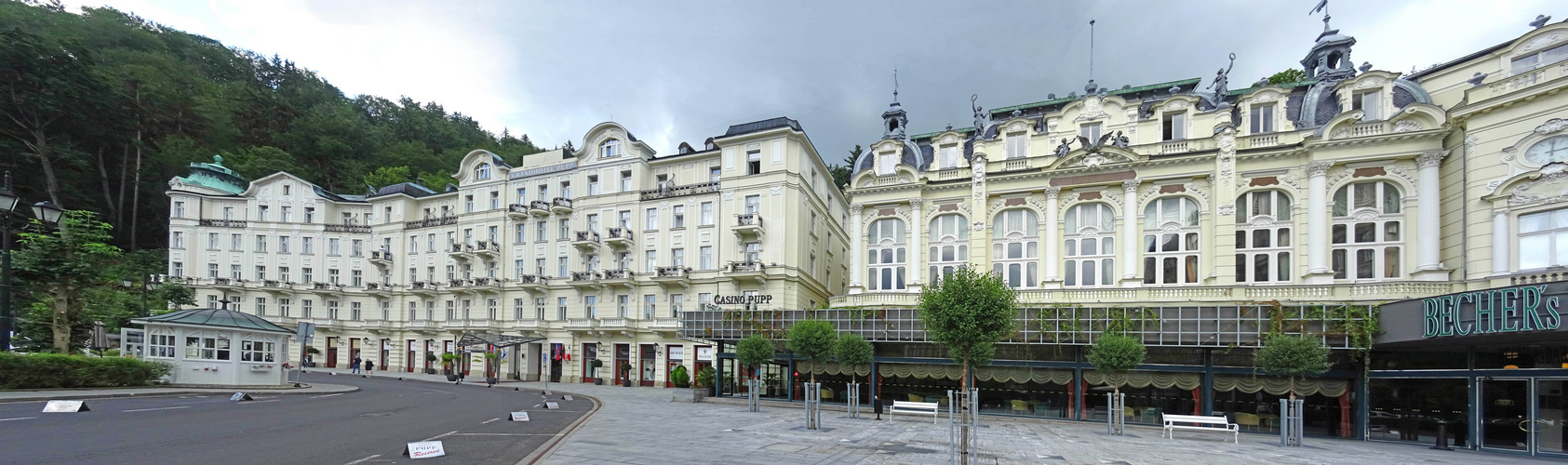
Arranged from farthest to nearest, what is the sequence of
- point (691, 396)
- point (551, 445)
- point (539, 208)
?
point (539, 208) < point (691, 396) < point (551, 445)

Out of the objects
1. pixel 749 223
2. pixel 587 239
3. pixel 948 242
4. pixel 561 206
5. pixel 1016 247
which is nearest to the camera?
pixel 1016 247

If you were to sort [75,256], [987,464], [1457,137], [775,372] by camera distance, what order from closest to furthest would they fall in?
1. [987,464]
2. [1457,137]
3. [75,256]
4. [775,372]

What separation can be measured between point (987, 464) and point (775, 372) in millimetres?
21950

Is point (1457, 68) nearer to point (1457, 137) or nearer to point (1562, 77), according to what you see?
point (1457, 137)

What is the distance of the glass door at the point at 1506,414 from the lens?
1895 cm

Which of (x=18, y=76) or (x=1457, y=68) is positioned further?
(x=18, y=76)

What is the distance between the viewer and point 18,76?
5481 centimetres

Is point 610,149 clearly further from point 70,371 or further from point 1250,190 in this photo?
point 1250,190

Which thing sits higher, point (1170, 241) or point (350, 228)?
point (350, 228)

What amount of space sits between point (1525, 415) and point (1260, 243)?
9716 millimetres

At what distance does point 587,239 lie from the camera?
4416cm


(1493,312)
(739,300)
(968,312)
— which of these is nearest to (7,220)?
(968,312)

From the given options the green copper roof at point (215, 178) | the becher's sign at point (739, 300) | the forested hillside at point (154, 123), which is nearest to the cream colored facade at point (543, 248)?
the becher's sign at point (739, 300)

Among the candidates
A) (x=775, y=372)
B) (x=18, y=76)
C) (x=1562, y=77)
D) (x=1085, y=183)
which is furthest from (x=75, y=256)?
(x=1562, y=77)
